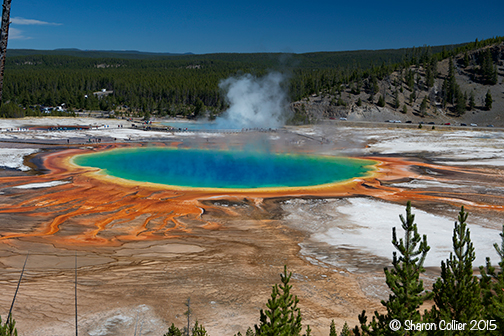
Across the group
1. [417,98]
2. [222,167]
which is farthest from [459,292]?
[417,98]

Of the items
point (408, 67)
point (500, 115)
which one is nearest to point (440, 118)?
point (500, 115)

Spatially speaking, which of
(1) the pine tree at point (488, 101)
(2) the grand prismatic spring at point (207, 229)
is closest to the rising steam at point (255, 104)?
(2) the grand prismatic spring at point (207, 229)

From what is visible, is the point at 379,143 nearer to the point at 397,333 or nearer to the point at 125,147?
the point at 125,147

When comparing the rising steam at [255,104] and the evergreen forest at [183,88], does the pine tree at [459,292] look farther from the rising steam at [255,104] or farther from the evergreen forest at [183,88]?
the evergreen forest at [183,88]

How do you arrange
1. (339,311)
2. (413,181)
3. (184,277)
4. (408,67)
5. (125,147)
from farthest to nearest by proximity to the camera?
(408,67) → (125,147) → (413,181) → (184,277) → (339,311)

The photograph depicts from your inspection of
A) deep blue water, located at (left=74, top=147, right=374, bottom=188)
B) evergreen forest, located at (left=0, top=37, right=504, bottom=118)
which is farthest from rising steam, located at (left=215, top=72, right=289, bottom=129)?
deep blue water, located at (left=74, top=147, right=374, bottom=188)

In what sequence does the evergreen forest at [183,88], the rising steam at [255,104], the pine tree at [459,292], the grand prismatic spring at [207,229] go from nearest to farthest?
the pine tree at [459,292] → the grand prismatic spring at [207,229] → the rising steam at [255,104] → the evergreen forest at [183,88]
